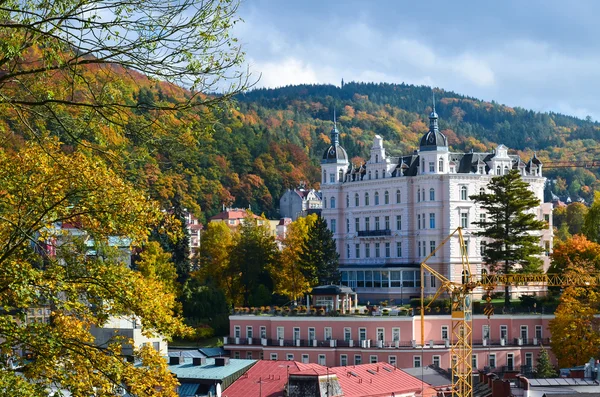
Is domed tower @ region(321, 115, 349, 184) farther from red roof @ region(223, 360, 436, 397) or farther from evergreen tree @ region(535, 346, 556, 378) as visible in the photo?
red roof @ region(223, 360, 436, 397)

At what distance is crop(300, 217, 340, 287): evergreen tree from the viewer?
80.1 m

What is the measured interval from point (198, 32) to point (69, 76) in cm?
205

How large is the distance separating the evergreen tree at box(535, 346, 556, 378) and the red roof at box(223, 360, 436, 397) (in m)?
7.60

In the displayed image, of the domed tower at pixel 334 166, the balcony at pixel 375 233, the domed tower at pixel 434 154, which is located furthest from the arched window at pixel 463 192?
the domed tower at pixel 334 166

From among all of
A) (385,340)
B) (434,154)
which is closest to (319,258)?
(434,154)

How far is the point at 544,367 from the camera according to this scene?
60.2 metres

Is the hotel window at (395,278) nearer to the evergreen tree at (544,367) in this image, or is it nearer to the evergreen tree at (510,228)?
the evergreen tree at (510,228)

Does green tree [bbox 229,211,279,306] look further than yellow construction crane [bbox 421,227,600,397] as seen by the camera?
Yes

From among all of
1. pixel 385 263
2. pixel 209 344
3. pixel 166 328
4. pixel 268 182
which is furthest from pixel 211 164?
pixel 166 328

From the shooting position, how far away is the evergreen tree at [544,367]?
5896 centimetres

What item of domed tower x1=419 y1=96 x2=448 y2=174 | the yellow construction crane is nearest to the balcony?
domed tower x1=419 y1=96 x2=448 y2=174

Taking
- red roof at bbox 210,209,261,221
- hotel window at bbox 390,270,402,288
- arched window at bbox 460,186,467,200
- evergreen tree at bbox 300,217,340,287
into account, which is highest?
red roof at bbox 210,209,261,221

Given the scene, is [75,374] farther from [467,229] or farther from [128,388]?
[467,229]

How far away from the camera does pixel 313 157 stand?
16200 centimetres
